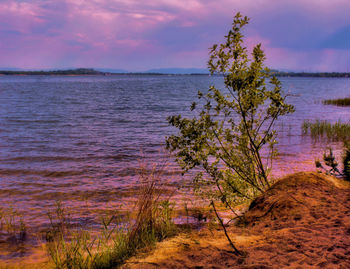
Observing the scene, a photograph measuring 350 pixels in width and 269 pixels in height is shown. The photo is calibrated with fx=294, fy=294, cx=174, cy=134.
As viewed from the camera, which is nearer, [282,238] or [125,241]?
[282,238]

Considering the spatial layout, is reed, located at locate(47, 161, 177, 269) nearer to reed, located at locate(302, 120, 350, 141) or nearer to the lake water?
the lake water

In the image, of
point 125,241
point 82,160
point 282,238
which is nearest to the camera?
point 282,238

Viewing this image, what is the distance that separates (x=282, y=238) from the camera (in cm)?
498

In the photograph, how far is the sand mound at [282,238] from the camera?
4.33 metres

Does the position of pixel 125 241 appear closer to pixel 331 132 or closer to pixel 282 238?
pixel 282 238

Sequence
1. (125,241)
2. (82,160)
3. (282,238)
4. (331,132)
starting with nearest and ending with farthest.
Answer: (282,238), (125,241), (82,160), (331,132)

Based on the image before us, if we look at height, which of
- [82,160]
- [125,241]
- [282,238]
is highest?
[282,238]

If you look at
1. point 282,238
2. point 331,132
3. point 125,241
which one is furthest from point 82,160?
point 331,132

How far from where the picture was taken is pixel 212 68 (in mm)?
7418

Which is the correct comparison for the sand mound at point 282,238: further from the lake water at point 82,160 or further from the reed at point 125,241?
the lake water at point 82,160

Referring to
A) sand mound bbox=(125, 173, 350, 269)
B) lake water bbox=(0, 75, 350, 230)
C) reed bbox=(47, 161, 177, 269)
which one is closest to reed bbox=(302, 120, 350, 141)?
lake water bbox=(0, 75, 350, 230)

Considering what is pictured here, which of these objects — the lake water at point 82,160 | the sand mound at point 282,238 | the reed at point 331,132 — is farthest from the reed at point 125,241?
the reed at point 331,132

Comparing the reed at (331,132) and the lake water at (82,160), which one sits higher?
the reed at (331,132)

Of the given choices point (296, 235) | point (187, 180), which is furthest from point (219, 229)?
point (187, 180)
